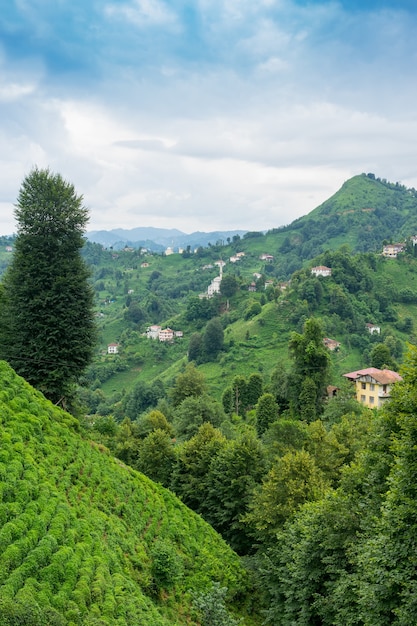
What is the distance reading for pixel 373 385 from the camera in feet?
173

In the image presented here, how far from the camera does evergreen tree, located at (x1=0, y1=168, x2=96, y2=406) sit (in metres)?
22.9

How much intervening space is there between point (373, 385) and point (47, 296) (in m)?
40.3

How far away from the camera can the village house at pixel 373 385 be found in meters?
51.7

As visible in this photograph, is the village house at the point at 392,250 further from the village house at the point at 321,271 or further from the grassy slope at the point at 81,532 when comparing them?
the grassy slope at the point at 81,532

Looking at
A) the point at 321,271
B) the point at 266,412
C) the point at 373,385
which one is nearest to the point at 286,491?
the point at 266,412

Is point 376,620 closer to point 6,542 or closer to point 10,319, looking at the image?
point 6,542

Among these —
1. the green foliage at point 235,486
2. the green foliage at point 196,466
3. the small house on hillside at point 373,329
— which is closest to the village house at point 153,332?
the small house on hillside at point 373,329

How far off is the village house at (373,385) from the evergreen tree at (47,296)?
123 feet

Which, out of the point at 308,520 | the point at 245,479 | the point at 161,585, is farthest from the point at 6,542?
the point at 245,479

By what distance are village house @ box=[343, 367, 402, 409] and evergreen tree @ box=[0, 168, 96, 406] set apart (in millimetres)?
37367

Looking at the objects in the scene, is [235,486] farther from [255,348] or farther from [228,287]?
[228,287]

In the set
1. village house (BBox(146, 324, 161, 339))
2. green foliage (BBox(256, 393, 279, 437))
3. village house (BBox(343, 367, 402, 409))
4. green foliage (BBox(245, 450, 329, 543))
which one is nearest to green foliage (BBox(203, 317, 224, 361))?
village house (BBox(146, 324, 161, 339))

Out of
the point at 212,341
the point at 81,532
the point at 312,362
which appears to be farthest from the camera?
the point at 212,341

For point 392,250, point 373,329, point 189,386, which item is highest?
point 392,250
